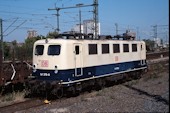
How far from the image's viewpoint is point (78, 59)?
15.8 m

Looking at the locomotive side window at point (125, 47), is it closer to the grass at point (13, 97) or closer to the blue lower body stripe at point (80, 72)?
the blue lower body stripe at point (80, 72)

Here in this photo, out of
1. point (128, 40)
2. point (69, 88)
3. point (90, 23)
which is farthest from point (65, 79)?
point (90, 23)

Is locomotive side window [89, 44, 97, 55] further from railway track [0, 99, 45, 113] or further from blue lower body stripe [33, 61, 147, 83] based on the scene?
railway track [0, 99, 45, 113]

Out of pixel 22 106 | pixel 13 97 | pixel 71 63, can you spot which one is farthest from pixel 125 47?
pixel 22 106

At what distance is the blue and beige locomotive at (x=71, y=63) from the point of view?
15.1 meters

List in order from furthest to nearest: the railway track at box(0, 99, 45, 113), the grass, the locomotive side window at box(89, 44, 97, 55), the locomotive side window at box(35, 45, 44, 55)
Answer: the locomotive side window at box(89, 44, 97, 55) < the locomotive side window at box(35, 45, 44, 55) < the grass < the railway track at box(0, 99, 45, 113)

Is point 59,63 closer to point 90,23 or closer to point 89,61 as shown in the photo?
point 89,61

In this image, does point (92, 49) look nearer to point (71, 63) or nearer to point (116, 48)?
point (71, 63)

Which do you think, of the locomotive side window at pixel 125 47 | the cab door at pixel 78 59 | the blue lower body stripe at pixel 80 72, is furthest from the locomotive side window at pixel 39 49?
the locomotive side window at pixel 125 47

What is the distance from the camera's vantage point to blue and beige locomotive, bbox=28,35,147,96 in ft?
49.6

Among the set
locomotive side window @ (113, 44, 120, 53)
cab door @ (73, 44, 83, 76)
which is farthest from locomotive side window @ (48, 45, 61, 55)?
locomotive side window @ (113, 44, 120, 53)

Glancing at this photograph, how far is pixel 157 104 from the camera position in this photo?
11.5 m

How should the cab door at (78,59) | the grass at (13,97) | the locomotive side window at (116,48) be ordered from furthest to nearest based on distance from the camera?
1. the locomotive side window at (116,48)
2. the cab door at (78,59)
3. the grass at (13,97)

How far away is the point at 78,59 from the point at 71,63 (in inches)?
24.1
